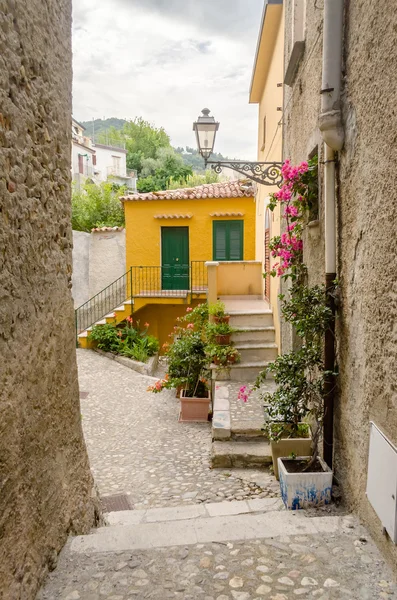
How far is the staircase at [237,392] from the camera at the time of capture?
213 inches

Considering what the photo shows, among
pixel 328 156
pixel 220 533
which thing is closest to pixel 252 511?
pixel 220 533

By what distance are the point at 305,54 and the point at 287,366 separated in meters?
3.45

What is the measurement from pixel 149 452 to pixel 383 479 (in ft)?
14.5

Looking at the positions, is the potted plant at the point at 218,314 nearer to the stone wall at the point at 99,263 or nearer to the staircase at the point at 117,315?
the staircase at the point at 117,315

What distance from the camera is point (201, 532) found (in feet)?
9.95

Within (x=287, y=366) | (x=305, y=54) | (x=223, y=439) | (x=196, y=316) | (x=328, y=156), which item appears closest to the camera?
(x=328, y=156)

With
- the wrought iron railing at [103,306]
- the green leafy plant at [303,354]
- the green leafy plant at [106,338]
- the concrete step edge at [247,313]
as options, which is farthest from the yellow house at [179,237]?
the green leafy plant at [303,354]

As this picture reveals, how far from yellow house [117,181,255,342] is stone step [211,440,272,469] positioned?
29.7ft

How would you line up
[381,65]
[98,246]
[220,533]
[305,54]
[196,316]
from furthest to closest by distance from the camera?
[98,246], [196,316], [305,54], [220,533], [381,65]

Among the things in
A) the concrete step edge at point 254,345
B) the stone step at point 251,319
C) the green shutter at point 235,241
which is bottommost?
the concrete step edge at point 254,345

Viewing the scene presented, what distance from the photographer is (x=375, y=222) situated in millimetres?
2680

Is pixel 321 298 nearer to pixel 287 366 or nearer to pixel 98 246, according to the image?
pixel 287 366

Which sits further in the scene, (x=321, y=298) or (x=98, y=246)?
(x=98, y=246)

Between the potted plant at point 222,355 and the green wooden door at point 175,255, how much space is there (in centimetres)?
681
